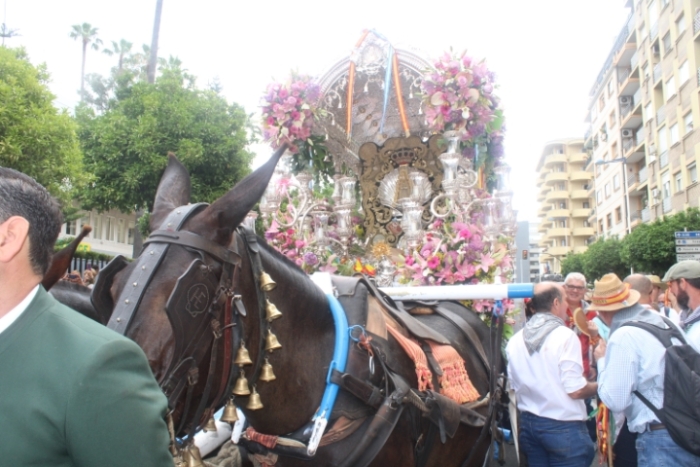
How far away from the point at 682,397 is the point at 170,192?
283 cm

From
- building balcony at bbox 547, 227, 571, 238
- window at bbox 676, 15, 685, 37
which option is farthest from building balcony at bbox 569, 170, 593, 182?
window at bbox 676, 15, 685, 37

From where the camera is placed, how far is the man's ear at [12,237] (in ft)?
3.96

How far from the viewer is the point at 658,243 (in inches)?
992

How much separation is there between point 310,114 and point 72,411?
17.7 ft

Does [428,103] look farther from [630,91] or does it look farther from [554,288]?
[630,91]

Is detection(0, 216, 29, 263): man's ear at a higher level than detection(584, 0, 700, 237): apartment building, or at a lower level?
lower

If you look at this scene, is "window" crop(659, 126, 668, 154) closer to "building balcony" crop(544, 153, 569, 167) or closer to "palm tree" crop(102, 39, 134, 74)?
"palm tree" crop(102, 39, 134, 74)

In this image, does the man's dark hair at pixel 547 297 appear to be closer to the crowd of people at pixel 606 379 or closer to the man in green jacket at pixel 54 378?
the crowd of people at pixel 606 379

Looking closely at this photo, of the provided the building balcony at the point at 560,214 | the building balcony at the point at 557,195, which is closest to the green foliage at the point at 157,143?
the building balcony at the point at 560,214

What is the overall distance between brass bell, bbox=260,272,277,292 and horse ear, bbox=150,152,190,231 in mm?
416

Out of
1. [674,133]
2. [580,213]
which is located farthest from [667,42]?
[580,213]

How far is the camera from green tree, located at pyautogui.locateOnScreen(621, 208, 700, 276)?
23.5m

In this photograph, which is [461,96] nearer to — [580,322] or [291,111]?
[291,111]

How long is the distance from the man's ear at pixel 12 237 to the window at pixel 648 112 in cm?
4011
